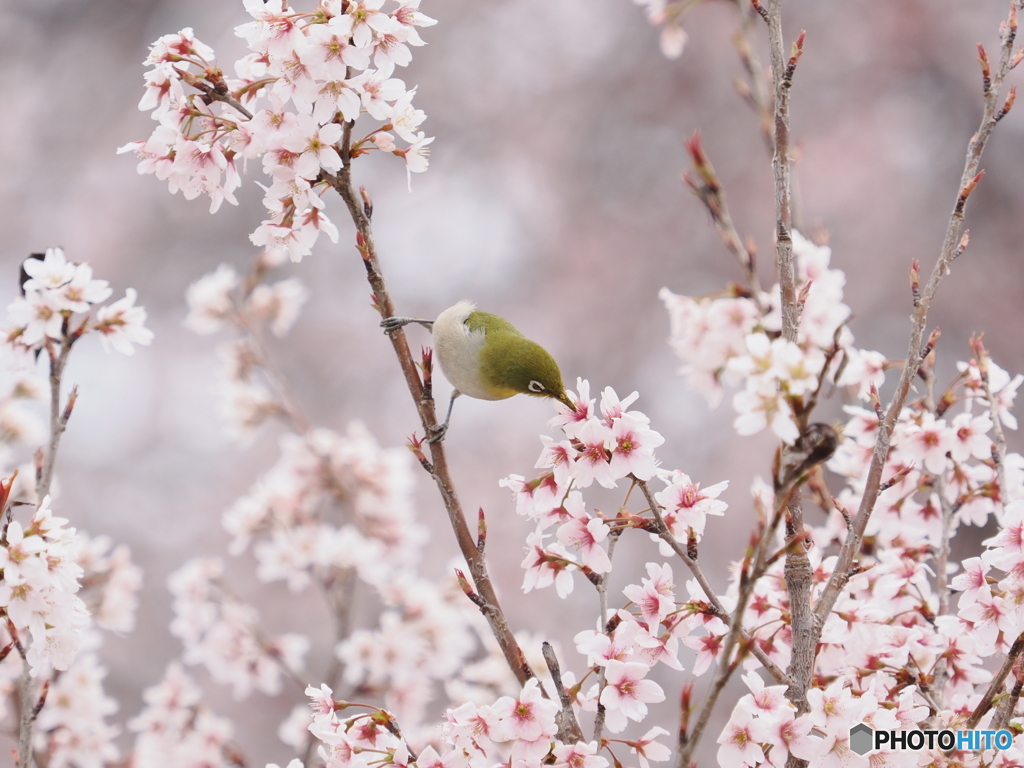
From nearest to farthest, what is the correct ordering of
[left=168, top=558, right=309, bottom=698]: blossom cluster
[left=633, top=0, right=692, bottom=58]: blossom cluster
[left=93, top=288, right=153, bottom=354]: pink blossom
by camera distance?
1. [left=93, top=288, right=153, bottom=354]: pink blossom
2. [left=633, top=0, right=692, bottom=58]: blossom cluster
3. [left=168, top=558, right=309, bottom=698]: blossom cluster

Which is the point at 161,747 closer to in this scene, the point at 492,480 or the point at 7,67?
the point at 492,480

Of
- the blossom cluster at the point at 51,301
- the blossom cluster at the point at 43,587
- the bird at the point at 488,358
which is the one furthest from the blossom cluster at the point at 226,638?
the blossom cluster at the point at 43,587

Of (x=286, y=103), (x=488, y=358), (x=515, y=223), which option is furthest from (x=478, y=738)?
(x=515, y=223)

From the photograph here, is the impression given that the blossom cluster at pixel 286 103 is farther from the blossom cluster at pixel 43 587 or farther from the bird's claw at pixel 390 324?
the blossom cluster at pixel 43 587

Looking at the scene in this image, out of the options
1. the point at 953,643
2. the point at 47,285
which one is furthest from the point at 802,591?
the point at 47,285

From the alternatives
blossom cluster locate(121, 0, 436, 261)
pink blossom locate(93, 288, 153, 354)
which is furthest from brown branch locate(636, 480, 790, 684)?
pink blossom locate(93, 288, 153, 354)

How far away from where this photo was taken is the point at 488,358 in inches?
69.5

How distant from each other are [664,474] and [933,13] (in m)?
5.26

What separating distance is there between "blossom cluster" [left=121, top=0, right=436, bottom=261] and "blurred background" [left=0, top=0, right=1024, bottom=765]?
12.6 feet

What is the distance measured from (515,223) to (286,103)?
4.64 metres

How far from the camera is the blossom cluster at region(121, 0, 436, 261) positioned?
116cm

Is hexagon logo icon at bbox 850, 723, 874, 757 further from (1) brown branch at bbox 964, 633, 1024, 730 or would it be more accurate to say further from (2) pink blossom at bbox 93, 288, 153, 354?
(2) pink blossom at bbox 93, 288, 153, 354

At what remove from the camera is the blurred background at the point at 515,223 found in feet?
Result: 16.5

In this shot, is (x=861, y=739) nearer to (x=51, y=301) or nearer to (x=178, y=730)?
(x=51, y=301)
